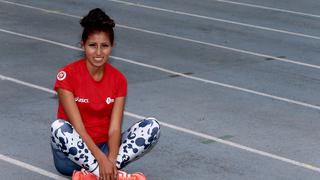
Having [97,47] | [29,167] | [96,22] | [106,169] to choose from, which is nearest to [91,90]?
[97,47]

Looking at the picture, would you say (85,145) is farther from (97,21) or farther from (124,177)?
(97,21)

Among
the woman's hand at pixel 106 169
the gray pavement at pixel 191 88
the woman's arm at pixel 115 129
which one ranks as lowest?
the gray pavement at pixel 191 88

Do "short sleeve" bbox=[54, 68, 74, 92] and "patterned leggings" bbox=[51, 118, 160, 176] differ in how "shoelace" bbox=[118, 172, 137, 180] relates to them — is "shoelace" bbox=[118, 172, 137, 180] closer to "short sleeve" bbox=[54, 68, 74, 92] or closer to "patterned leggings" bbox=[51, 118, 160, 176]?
"patterned leggings" bbox=[51, 118, 160, 176]

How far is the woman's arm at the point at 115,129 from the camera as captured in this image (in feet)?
21.4

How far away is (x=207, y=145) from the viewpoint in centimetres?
831

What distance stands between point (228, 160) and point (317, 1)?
1241 centimetres

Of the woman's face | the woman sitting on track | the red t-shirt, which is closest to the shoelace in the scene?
the woman sitting on track

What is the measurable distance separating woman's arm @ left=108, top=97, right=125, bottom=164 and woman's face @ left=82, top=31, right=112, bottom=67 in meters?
0.36

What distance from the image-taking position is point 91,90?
6.65 meters

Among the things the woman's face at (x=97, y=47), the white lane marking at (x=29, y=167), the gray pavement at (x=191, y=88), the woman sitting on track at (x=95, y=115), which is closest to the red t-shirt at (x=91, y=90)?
the woman sitting on track at (x=95, y=115)

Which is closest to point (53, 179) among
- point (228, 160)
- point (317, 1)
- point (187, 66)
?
point (228, 160)

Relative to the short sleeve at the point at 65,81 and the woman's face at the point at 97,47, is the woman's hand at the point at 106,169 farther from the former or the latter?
the woman's face at the point at 97,47

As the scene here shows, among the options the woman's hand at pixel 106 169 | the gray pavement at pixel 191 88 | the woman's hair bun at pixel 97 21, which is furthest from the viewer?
the gray pavement at pixel 191 88

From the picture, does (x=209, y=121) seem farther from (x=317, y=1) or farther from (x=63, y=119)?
(x=317, y=1)
